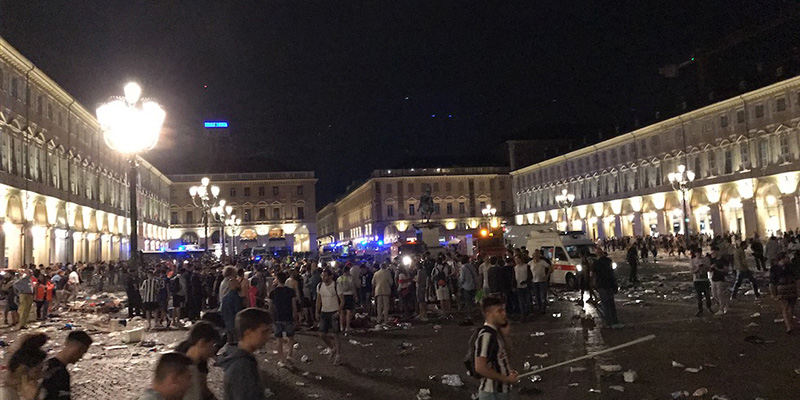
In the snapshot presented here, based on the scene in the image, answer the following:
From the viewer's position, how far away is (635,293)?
882 inches

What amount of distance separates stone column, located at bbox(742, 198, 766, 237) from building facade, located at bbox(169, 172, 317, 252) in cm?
5941

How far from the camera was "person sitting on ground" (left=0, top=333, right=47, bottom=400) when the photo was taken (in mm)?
4609

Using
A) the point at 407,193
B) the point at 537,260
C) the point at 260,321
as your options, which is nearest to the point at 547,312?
the point at 537,260

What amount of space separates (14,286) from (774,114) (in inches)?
1894

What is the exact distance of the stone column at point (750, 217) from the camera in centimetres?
4934

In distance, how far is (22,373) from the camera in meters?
4.63

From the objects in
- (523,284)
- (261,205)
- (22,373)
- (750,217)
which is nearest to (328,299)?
(523,284)

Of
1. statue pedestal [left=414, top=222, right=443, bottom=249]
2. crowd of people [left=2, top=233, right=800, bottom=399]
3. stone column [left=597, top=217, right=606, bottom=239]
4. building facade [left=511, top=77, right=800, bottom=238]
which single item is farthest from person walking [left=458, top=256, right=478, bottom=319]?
stone column [left=597, top=217, right=606, bottom=239]

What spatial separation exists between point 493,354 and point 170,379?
91.4 inches

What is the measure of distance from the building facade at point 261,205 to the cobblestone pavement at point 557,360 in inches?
3159

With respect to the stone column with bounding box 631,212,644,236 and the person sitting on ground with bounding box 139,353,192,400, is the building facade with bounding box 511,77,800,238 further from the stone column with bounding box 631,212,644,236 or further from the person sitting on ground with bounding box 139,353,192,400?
the person sitting on ground with bounding box 139,353,192,400

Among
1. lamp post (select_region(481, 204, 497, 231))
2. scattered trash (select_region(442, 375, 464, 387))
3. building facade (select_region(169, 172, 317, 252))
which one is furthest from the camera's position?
building facade (select_region(169, 172, 317, 252))

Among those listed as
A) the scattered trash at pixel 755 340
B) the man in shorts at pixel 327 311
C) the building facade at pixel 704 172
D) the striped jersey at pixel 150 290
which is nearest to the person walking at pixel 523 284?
the scattered trash at pixel 755 340

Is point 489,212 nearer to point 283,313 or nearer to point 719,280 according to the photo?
point 719,280
